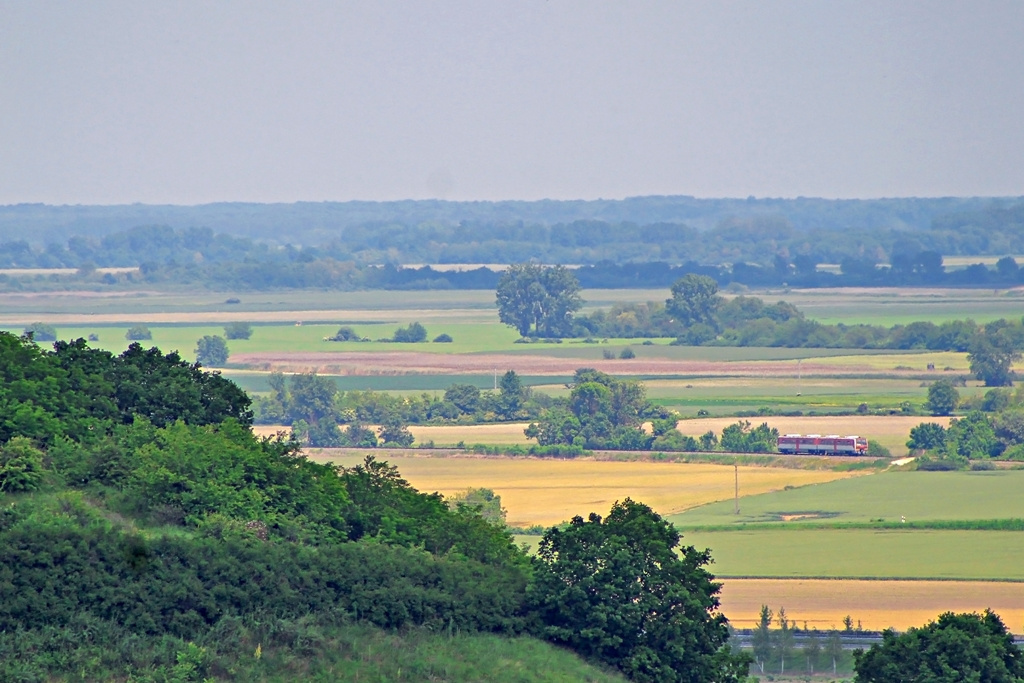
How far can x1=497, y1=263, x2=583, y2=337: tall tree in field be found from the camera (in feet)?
602

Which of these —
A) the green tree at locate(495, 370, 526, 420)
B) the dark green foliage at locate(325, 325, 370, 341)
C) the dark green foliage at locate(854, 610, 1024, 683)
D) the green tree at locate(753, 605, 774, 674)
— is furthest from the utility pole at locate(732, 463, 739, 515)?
the dark green foliage at locate(325, 325, 370, 341)

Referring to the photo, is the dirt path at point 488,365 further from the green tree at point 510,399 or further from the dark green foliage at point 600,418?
the dark green foliage at point 600,418

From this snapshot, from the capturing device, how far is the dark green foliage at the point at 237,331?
17462cm

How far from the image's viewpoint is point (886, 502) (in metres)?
80.2

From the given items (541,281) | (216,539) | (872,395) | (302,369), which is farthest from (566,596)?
(541,281)

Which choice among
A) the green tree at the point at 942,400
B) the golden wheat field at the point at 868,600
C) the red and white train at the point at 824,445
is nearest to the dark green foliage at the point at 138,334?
the green tree at the point at 942,400

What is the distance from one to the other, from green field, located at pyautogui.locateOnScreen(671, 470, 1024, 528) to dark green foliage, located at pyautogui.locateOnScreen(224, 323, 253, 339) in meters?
95.5

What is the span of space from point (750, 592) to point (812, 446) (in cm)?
3578

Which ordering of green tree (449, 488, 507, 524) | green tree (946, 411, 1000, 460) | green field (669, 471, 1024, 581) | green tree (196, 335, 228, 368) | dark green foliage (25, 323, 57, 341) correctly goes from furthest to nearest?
1. dark green foliage (25, 323, 57, 341)
2. green tree (196, 335, 228, 368)
3. green tree (946, 411, 1000, 460)
4. green tree (449, 488, 507, 524)
5. green field (669, 471, 1024, 581)

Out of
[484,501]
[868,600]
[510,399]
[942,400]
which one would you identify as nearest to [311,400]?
[510,399]

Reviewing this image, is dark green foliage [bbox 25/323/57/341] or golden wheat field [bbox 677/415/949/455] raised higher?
dark green foliage [bbox 25/323/57/341]

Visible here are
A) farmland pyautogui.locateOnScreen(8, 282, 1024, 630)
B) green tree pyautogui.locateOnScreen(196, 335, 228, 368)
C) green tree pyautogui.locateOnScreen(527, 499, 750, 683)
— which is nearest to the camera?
green tree pyautogui.locateOnScreen(527, 499, 750, 683)

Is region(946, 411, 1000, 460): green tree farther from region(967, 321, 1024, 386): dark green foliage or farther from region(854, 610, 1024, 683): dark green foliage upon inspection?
Result: region(854, 610, 1024, 683): dark green foliage

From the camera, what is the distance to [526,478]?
289ft
